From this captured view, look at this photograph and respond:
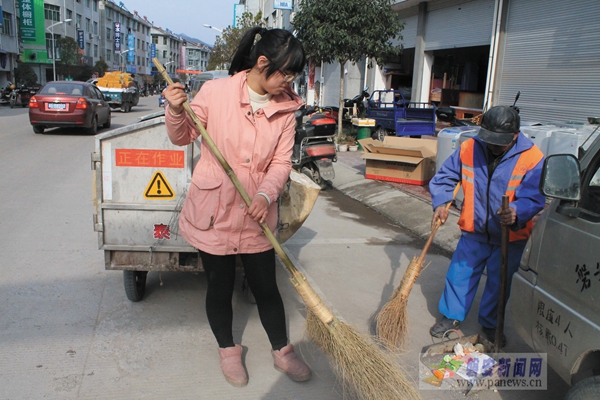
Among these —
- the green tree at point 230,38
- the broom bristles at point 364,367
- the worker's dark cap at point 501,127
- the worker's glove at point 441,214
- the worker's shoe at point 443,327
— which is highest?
the green tree at point 230,38

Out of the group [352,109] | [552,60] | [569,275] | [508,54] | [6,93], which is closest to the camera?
[569,275]

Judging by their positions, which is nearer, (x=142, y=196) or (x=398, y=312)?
(x=398, y=312)

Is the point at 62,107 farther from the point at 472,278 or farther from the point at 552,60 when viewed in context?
the point at 472,278

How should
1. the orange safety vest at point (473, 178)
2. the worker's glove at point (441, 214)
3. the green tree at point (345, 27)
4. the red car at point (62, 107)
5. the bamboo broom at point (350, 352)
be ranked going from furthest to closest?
the red car at point (62, 107) → the green tree at point (345, 27) → the worker's glove at point (441, 214) → the orange safety vest at point (473, 178) → the bamboo broom at point (350, 352)

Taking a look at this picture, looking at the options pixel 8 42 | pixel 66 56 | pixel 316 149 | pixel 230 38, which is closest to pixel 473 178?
pixel 316 149

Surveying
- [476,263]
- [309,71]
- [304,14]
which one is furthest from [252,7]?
[476,263]

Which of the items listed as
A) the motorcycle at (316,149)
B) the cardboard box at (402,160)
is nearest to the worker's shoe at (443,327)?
the cardboard box at (402,160)

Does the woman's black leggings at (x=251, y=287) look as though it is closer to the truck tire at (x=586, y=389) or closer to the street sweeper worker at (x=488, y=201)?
the street sweeper worker at (x=488, y=201)

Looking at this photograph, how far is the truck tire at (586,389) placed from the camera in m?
2.02

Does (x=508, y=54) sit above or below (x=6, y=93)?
above

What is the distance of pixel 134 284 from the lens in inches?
150

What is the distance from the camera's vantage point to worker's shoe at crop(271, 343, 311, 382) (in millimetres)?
2959

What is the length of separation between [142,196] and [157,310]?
0.90 meters

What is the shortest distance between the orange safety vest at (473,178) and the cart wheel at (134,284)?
2.35 meters
